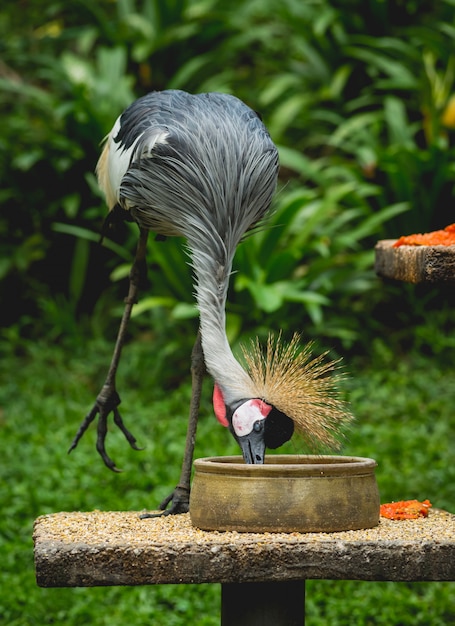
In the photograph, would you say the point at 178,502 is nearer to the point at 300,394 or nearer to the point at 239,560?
the point at 300,394

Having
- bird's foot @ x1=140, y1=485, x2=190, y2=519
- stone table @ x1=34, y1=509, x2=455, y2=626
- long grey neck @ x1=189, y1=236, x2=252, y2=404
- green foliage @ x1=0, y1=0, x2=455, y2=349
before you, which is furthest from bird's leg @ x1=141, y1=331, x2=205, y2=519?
green foliage @ x1=0, y1=0, x2=455, y2=349

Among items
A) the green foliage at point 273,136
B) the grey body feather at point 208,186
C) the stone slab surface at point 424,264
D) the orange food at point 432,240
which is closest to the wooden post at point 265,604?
the grey body feather at point 208,186

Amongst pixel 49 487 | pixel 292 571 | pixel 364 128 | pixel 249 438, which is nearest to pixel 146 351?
pixel 49 487

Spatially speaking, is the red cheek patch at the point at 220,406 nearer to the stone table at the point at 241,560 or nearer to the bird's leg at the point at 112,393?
the stone table at the point at 241,560

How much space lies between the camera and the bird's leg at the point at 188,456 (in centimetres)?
367

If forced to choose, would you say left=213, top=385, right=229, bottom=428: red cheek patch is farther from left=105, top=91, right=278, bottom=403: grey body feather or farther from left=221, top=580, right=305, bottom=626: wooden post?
left=221, top=580, right=305, bottom=626: wooden post

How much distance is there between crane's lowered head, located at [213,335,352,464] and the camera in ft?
10.6

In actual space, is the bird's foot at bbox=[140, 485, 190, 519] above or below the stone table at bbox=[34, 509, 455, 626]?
above

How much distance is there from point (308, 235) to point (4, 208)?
2.82 m

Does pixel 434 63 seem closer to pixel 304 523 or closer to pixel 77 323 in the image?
pixel 77 323

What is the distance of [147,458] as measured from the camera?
594 centimetres

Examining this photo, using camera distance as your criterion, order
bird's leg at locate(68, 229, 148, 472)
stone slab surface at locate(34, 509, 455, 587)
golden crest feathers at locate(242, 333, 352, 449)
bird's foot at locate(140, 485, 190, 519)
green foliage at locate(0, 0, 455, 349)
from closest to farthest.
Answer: stone slab surface at locate(34, 509, 455, 587) < golden crest feathers at locate(242, 333, 352, 449) < bird's foot at locate(140, 485, 190, 519) < bird's leg at locate(68, 229, 148, 472) < green foliage at locate(0, 0, 455, 349)

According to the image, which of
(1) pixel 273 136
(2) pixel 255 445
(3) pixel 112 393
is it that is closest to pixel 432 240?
(2) pixel 255 445

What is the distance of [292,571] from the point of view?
2.83m
